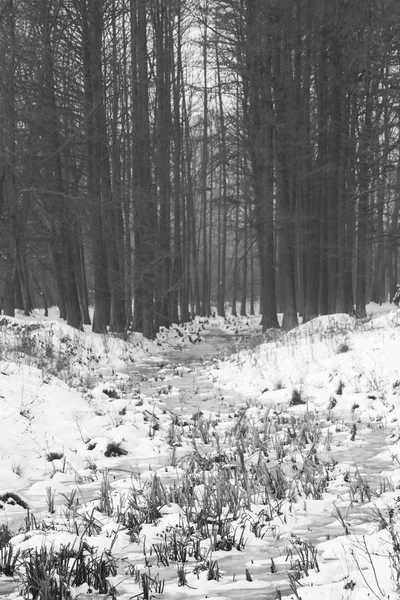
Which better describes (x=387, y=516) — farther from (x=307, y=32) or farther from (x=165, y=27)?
(x=165, y=27)

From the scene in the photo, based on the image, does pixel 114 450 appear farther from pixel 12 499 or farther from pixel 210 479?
pixel 210 479

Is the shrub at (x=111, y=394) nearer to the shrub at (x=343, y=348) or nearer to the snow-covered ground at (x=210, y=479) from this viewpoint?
the snow-covered ground at (x=210, y=479)

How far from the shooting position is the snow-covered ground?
2879 millimetres

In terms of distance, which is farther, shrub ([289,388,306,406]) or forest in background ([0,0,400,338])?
forest in background ([0,0,400,338])

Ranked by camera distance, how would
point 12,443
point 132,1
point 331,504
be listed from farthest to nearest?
1. point 132,1
2. point 12,443
3. point 331,504

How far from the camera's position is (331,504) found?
4145mm

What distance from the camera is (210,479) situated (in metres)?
4.49

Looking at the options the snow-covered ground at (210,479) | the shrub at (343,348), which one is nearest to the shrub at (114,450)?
the snow-covered ground at (210,479)

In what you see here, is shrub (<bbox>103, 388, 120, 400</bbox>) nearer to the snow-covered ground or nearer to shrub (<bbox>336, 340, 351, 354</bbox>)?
the snow-covered ground

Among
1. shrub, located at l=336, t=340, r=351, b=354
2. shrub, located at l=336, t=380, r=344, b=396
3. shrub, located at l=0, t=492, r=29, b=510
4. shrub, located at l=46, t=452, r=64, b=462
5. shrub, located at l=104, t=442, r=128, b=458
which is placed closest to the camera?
shrub, located at l=0, t=492, r=29, b=510

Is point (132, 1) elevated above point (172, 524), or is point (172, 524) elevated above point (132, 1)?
point (132, 1)

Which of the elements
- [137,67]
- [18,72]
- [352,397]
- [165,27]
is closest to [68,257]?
[18,72]

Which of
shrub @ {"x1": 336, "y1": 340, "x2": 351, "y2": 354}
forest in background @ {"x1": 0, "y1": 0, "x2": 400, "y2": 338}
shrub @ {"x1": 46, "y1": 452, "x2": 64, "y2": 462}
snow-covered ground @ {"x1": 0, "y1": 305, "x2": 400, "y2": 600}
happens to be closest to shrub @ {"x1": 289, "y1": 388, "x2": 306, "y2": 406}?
snow-covered ground @ {"x1": 0, "y1": 305, "x2": 400, "y2": 600}

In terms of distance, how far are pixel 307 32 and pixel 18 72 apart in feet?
32.6
